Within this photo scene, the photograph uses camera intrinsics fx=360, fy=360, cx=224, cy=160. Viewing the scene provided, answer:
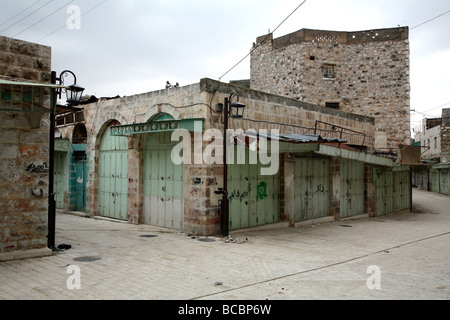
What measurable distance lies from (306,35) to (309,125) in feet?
39.9

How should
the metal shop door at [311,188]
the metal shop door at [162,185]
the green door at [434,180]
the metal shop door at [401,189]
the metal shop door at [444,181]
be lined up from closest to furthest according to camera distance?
the metal shop door at [162,185], the metal shop door at [311,188], the metal shop door at [401,189], the metal shop door at [444,181], the green door at [434,180]

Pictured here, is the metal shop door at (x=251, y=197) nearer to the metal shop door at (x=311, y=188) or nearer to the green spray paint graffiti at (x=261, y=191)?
the green spray paint graffiti at (x=261, y=191)

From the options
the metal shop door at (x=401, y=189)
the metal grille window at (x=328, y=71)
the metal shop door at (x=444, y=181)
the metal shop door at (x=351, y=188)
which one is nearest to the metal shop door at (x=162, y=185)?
the metal shop door at (x=351, y=188)

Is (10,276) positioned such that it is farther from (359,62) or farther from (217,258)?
(359,62)

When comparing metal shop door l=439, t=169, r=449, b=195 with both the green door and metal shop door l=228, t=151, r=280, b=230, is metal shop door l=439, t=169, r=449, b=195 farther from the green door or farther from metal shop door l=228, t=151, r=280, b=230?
metal shop door l=228, t=151, r=280, b=230

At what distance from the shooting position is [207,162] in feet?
29.6

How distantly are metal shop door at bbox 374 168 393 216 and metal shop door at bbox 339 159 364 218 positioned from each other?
1.15m

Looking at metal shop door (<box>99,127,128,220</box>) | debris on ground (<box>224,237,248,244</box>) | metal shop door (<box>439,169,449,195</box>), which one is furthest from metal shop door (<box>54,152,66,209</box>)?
metal shop door (<box>439,169,449,195</box>)

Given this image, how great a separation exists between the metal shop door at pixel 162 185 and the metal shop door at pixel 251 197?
4.68 feet

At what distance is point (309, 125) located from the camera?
505 inches

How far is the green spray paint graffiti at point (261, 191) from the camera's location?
10.7 meters

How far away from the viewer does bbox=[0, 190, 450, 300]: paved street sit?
491cm

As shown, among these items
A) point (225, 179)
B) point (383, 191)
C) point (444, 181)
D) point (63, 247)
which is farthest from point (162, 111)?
point (444, 181)
